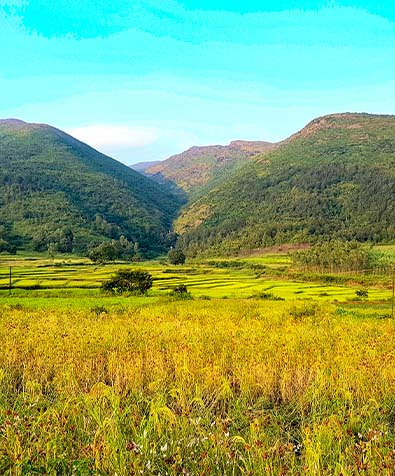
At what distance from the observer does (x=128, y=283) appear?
5297cm

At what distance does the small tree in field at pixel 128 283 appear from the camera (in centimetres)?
5081

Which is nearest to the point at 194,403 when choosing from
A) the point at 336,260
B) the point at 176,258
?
the point at 336,260

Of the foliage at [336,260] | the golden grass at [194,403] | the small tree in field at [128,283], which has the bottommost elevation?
the foliage at [336,260]

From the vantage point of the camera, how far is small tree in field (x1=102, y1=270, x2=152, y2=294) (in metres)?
50.8

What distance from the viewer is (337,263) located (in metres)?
109

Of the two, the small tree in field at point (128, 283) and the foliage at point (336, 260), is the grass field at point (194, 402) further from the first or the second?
the foliage at point (336, 260)

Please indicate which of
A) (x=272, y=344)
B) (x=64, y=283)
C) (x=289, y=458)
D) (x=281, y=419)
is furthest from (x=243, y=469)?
(x=64, y=283)

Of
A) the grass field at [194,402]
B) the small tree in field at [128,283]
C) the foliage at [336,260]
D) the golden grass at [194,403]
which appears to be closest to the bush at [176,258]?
the foliage at [336,260]

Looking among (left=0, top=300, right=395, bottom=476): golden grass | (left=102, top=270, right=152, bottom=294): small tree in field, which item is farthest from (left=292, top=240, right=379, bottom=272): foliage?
(left=0, top=300, right=395, bottom=476): golden grass

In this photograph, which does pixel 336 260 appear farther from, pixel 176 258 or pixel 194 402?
pixel 194 402

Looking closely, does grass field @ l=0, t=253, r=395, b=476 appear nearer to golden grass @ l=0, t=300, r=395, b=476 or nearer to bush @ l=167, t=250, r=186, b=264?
golden grass @ l=0, t=300, r=395, b=476

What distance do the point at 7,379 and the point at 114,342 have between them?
11.0 ft

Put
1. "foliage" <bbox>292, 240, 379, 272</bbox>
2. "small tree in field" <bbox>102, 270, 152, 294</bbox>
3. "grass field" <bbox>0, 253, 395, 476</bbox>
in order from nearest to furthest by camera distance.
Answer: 1. "grass field" <bbox>0, 253, 395, 476</bbox>
2. "small tree in field" <bbox>102, 270, 152, 294</bbox>
3. "foliage" <bbox>292, 240, 379, 272</bbox>

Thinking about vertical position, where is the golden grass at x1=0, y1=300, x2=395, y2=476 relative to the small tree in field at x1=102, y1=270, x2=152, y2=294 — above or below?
above
